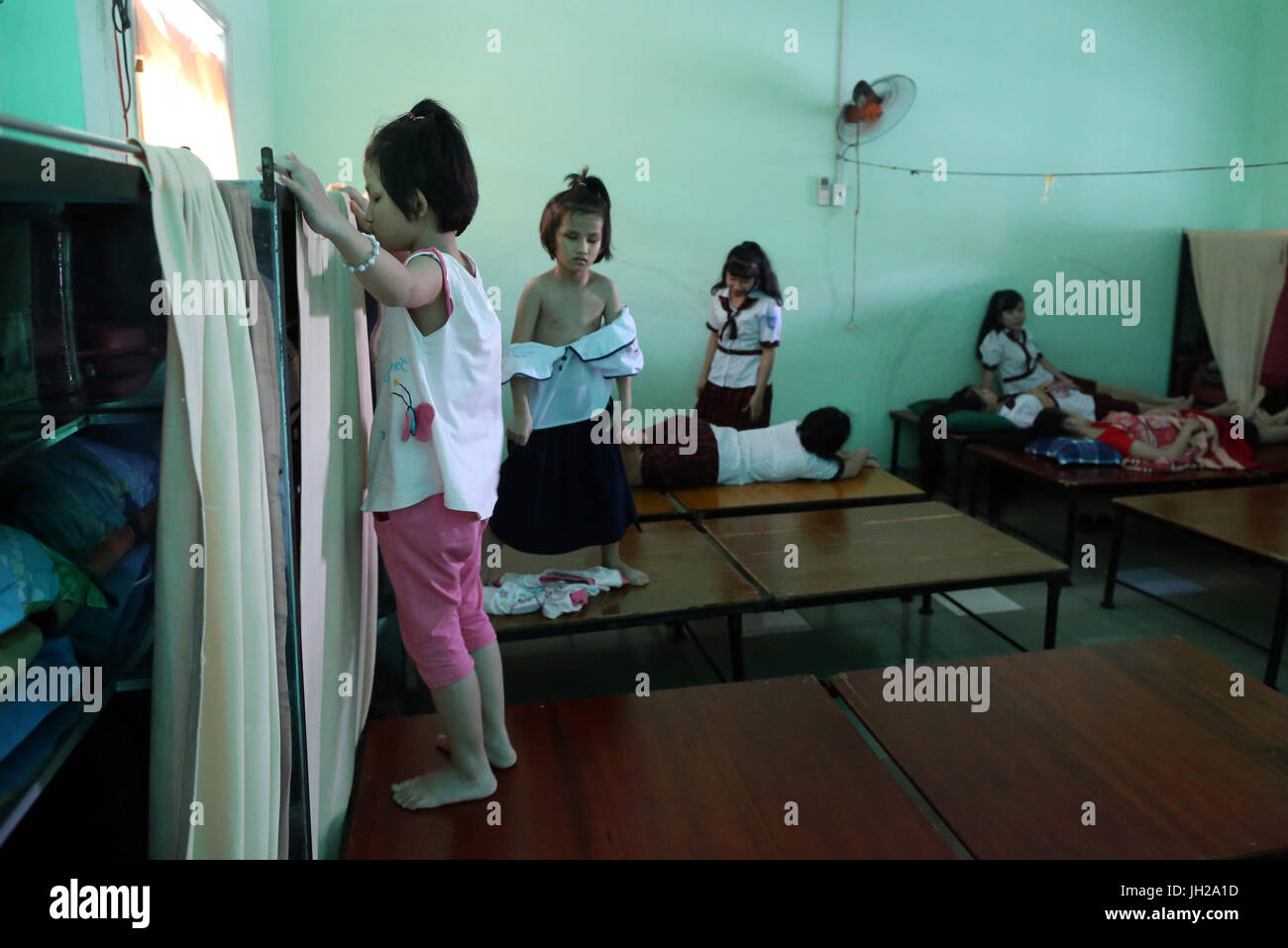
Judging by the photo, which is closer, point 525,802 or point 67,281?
point 67,281

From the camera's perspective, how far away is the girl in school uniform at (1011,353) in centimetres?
525

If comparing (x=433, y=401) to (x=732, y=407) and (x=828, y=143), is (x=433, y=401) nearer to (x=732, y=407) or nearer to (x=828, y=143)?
(x=732, y=407)

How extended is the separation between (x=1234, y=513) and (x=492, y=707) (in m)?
2.94

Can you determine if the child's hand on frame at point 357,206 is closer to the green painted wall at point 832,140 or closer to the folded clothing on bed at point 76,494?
the folded clothing on bed at point 76,494

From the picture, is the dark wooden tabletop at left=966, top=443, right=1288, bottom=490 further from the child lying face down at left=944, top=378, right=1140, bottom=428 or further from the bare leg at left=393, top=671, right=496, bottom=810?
the bare leg at left=393, top=671, right=496, bottom=810

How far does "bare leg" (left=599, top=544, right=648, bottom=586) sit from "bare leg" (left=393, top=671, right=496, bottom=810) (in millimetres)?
972

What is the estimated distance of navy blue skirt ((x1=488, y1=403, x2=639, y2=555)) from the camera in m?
2.53

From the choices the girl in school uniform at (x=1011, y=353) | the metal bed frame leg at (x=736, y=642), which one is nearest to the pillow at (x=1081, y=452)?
the girl in school uniform at (x=1011, y=353)

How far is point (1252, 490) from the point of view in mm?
3643

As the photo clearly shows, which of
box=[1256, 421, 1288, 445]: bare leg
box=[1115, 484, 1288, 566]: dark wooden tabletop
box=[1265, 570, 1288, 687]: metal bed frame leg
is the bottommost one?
box=[1265, 570, 1288, 687]: metal bed frame leg

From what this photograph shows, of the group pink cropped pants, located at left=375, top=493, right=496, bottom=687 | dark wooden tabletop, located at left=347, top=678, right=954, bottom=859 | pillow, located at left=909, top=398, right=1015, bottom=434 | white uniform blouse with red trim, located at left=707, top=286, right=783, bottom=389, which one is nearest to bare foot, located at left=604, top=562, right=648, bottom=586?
dark wooden tabletop, located at left=347, top=678, right=954, bottom=859
